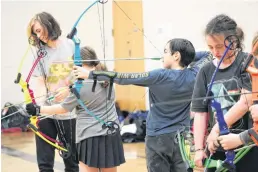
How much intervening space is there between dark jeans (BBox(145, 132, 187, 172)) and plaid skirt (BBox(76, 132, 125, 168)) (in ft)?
0.92

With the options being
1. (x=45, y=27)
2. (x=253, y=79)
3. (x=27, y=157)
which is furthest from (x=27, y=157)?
(x=253, y=79)

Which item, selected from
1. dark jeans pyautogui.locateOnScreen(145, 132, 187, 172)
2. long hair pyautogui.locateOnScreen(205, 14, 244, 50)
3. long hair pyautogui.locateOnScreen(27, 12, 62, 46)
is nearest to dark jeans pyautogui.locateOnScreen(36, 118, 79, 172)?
long hair pyautogui.locateOnScreen(27, 12, 62, 46)

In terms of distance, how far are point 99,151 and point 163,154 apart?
36cm

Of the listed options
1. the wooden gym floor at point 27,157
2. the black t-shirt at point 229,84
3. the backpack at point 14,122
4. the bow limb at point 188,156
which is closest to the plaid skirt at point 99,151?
the bow limb at point 188,156

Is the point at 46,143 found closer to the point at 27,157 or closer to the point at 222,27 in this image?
the point at 222,27

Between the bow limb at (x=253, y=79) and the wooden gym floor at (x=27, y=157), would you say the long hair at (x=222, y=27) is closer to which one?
the bow limb at (x=253, y=79)

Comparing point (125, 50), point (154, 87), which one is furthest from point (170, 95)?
point (125, 50)

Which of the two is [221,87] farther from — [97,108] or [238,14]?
[238,14]

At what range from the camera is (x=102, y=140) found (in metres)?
2.25

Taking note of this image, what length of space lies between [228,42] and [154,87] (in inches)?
20.7

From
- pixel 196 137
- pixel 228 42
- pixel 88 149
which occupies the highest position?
pixel 228 42

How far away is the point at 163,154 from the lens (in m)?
2.02

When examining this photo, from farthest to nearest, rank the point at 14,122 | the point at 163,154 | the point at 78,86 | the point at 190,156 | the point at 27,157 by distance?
the point at 14,122 → the point at 27,157 → the point at 78,86 → the point at 163,154 → the point at 190,156

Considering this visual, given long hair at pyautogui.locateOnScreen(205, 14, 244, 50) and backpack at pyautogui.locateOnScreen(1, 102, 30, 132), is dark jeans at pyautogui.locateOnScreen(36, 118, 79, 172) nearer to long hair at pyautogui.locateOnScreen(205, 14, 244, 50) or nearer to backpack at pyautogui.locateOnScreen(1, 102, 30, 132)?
long hair at pyautogui.locateOnScreen(205, 14, 244, 50)
